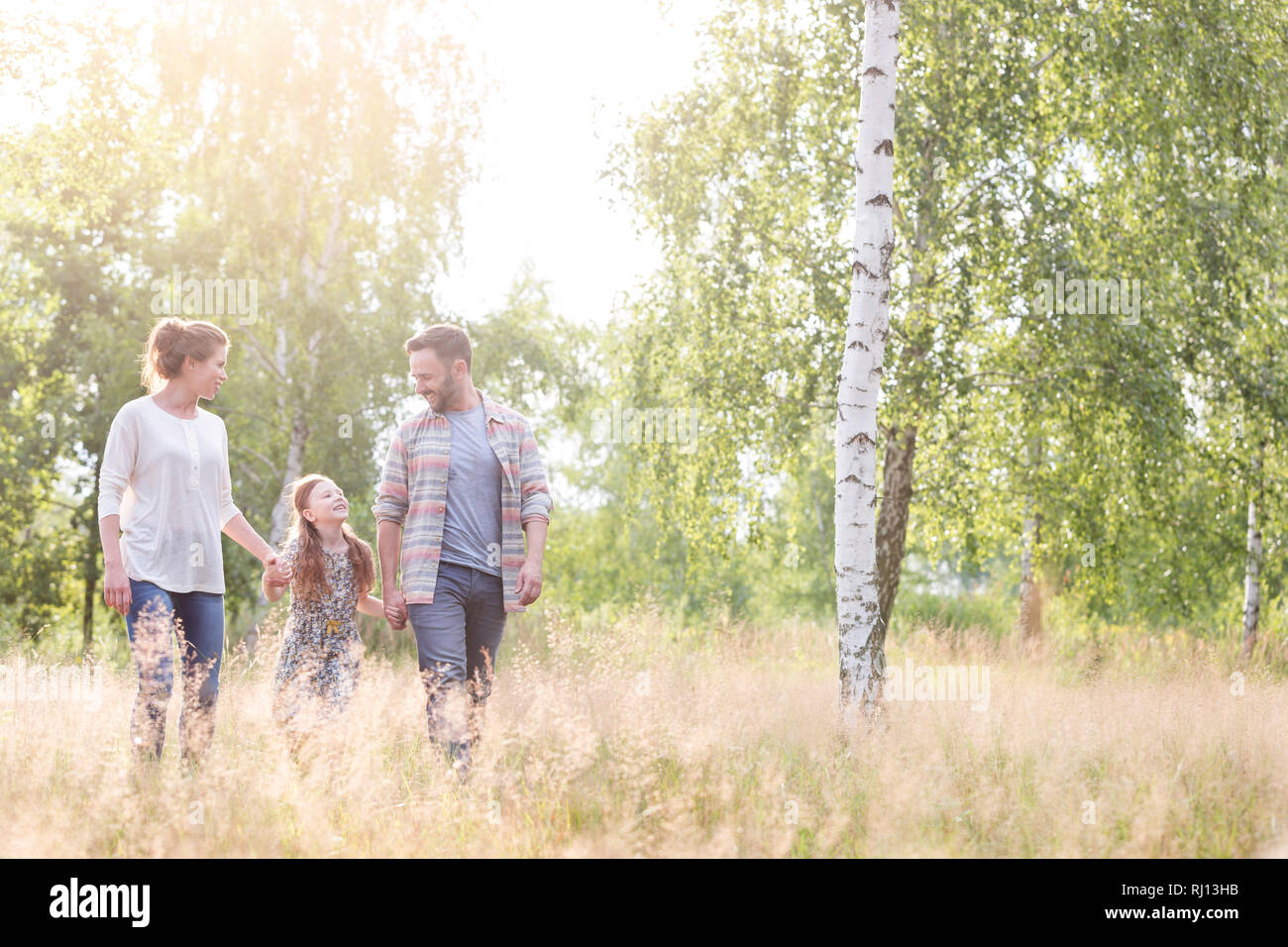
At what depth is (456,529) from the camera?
3.91 m

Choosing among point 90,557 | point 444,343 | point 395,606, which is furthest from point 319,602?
point 90,557

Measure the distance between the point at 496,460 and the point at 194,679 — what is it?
1495mm

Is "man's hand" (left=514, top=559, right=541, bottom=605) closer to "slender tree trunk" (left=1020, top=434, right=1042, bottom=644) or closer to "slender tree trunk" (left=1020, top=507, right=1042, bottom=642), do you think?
"slender tree trunk" (left=1020, top=434, right=1042, bottom=644)

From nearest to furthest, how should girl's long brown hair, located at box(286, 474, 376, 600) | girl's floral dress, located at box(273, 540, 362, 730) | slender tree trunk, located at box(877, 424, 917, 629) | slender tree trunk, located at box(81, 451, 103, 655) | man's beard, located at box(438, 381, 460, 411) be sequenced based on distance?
man's beard, located at box(438, 381, 460, 411) → girl's floral dress, located at box(273, 540, 362, 730) → girl's long brown hair, located at box(286, 474, 376, 600) → slender tree trunk, located at box(877, 424, 917, 629) → slender tree trunk, located at box(81, 451, 103, 655)

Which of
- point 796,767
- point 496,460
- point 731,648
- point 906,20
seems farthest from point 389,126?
point 796,767

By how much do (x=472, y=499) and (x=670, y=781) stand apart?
145 centimetres

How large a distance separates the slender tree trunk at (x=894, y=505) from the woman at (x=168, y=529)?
6.10 m

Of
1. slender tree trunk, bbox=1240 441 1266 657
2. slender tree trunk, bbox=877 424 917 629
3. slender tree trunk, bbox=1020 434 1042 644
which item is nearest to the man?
slender tree trunk, bbox=877 424 917 629

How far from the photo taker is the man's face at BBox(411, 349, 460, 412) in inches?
154

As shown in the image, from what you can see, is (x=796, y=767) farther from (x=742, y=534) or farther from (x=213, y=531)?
(x=742, y=534)

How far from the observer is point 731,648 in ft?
29.7

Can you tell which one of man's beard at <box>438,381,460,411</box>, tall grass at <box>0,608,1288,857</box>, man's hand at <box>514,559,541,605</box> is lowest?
tall grass at <box>0,608,1288,857</box>

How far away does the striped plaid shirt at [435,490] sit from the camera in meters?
3.84

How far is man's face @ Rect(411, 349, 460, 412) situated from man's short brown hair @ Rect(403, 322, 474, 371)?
2cm
